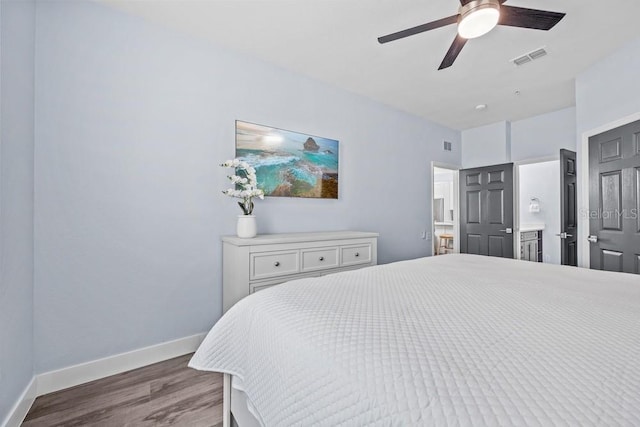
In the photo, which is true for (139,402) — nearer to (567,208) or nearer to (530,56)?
(530,56)

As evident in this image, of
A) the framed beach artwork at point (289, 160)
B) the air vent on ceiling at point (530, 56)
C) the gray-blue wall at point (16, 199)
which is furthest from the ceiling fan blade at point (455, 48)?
the gray-blue wall at point (16, 199)

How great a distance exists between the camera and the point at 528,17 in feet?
5.39

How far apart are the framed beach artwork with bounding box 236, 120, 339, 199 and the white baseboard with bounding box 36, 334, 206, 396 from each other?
4.82ft

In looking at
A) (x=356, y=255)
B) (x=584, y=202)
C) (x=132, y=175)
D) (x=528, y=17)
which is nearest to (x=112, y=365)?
(x=132, y=175)

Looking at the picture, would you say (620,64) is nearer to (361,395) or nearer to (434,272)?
(434,272)

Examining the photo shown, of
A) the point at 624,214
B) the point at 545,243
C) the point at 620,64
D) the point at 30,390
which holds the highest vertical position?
the point at 620,64

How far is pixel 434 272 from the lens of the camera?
1535 mm

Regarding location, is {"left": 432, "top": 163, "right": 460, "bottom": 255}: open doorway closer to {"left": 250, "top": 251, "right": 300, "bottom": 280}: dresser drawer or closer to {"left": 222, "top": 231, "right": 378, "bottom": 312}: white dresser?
{"left": 222, "top": 231, "right": 378, "bottom": 312}: white dresser

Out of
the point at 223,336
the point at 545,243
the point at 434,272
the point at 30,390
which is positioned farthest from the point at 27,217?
the point at 545,243

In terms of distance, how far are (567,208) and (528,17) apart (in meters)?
2.68

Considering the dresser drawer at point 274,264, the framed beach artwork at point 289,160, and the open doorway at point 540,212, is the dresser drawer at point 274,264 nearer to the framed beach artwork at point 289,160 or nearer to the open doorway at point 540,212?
the framed beach artwork at point 289,160

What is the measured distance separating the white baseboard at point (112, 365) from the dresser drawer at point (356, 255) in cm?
141

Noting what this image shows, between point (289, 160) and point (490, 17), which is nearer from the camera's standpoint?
point (490, 17)

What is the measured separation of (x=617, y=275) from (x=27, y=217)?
3397 mm
